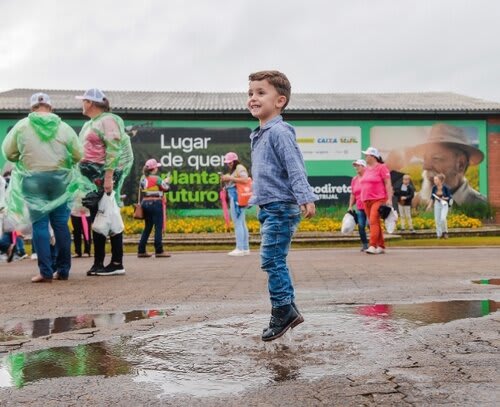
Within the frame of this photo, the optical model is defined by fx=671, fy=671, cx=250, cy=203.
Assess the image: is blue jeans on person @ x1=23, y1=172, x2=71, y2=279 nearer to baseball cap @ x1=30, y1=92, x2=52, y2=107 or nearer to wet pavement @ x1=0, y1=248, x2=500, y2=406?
wet pavement @ x1=0, y1=248, x2=500, y2=406

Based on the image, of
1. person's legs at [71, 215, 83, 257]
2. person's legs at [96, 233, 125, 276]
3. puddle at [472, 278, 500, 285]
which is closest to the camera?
puddle at [472, 278, 500, 285]

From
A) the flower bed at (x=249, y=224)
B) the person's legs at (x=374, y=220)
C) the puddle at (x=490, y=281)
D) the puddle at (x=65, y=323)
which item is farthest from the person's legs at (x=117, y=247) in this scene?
the flower bed at (x=249, y=224)

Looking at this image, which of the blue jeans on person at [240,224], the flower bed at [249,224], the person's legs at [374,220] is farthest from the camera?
the flower bed at [249,224]

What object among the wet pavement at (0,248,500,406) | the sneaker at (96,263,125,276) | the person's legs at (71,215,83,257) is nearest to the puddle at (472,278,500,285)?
the wet pavement at (0,248,500,406)

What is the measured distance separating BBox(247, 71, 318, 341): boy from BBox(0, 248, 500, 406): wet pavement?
0.36 meters

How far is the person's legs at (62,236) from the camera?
25.6 ft

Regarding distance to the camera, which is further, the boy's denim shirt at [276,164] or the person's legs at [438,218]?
the person's legs at [438,218]

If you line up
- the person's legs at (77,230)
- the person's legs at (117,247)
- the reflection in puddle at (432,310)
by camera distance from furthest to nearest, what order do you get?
the person's legs at (77,230) < the person's legs at (117,247) < the reflection in puddle at (432,310)

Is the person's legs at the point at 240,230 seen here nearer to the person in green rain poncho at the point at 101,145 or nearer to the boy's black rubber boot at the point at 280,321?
the person in green rain poncho at the point at 101,145

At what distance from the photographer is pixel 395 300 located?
5738 mm

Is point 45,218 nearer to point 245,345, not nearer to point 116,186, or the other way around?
point 116,186

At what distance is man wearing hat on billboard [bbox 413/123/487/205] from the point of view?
24.3 meters

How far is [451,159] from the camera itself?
24.5m

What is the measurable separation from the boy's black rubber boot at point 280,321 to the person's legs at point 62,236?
4508 mm
